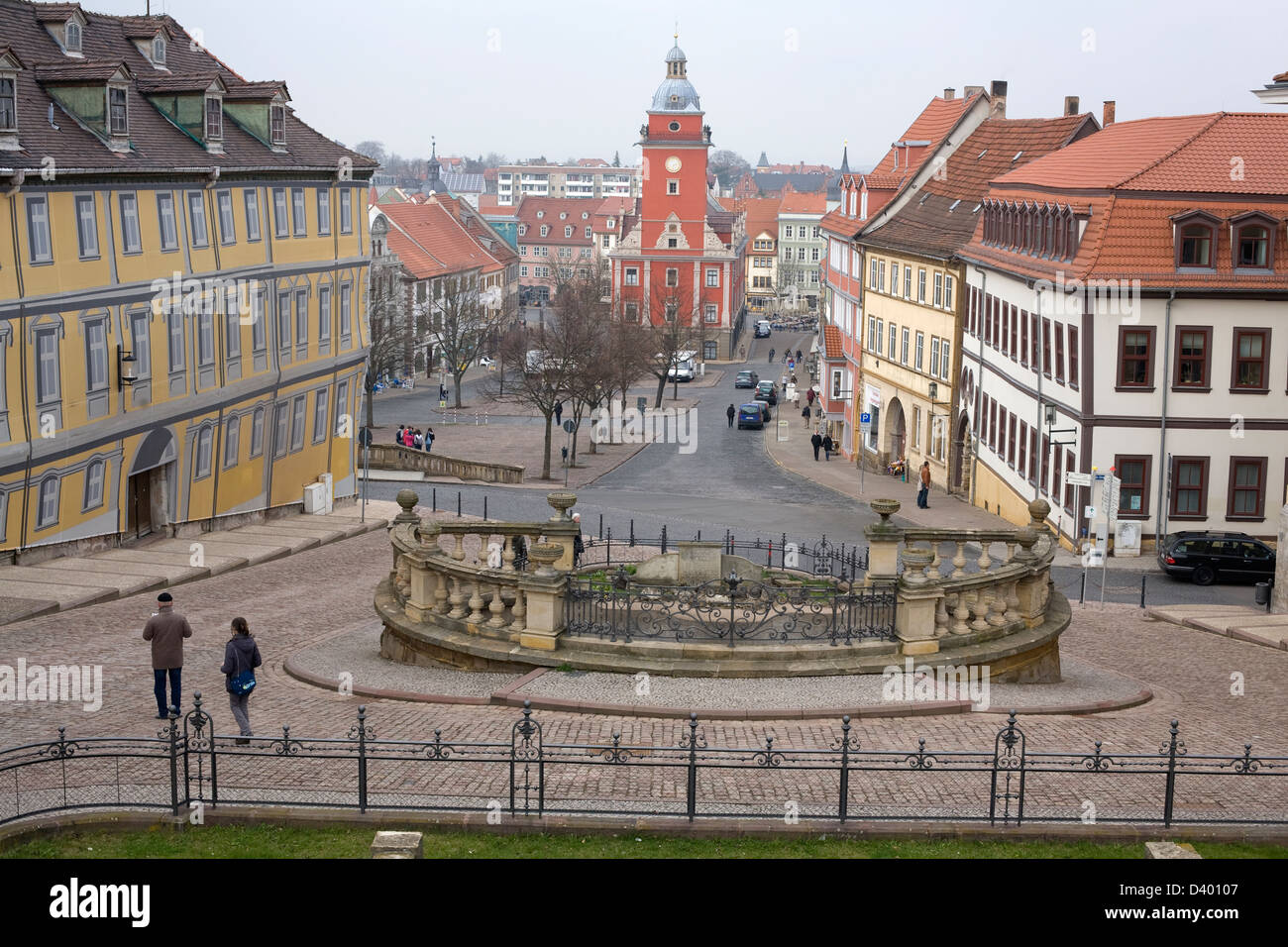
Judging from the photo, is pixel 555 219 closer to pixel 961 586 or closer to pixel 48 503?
pixel 48 503

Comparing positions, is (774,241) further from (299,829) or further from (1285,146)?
(299,829)

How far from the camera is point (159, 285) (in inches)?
1430

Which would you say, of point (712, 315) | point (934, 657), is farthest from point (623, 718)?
point (712, 315)

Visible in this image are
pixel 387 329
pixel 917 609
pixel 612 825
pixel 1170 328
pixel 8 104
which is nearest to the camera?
pixel 612 825

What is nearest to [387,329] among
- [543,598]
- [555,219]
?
[543,598]

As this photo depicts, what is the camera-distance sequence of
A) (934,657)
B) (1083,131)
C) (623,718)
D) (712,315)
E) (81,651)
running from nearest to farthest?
(623,718), (934,657), (81,651), (1083,131), (712,315)

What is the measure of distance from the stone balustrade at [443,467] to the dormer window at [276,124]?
16.0m

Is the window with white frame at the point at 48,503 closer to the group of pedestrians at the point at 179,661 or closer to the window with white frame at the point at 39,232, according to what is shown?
the window with white frame at the point at 39,232

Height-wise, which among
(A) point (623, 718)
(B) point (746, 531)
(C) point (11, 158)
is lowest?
(B) point (746, 531)

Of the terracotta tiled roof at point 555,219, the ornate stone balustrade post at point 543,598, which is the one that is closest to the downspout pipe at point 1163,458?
the ornate stone balustrade post at point 543,598

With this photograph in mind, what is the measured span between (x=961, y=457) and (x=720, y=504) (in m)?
10.5

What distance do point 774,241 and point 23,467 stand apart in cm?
14987

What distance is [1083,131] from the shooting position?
55.2 metres

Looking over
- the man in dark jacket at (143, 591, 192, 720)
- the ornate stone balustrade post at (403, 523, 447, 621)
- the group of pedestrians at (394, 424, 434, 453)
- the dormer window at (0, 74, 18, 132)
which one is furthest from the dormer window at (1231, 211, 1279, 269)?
the group of pedestrians at (394, 424, 434, 453)
